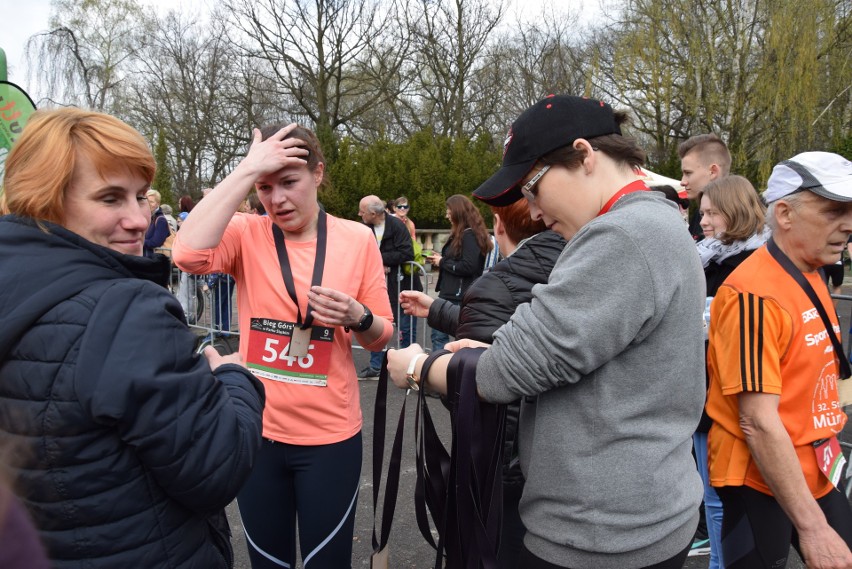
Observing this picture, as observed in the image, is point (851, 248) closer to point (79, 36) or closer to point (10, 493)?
point (10, 493)

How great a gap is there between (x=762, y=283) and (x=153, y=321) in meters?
1.87

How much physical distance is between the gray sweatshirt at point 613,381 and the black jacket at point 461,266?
5626 mm

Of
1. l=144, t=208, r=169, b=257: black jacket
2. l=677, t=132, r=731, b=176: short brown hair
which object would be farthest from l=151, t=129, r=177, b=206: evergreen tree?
l=677, t=132, r=731, b=176: short brown hair

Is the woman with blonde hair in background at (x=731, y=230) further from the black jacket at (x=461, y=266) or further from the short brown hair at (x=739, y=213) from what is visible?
the black jacket at (x=461, y=266)

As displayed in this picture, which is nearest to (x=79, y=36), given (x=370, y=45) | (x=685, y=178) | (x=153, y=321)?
(x=370, y=45)

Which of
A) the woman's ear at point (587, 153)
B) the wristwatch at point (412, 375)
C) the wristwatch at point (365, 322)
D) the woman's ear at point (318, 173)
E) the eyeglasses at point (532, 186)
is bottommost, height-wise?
the wristwatch at point (412, 375)

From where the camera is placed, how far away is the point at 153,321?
1298 millimetres

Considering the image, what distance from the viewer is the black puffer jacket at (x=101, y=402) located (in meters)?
1.24

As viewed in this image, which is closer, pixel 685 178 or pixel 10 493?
pixel 10 493

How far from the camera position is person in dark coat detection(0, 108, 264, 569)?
1.24m

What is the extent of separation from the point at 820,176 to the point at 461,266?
206 inches

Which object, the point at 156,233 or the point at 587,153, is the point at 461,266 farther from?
the point at 587,153

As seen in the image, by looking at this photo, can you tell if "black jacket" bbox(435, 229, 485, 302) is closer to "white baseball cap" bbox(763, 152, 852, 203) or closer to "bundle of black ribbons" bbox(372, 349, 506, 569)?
"white baseball cap" bbox(763, 152, 852, 203)

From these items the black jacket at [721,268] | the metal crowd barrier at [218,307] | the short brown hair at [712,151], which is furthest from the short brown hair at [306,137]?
the metal crowd barrier at [218,307]
